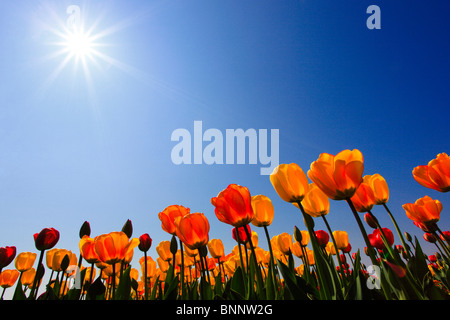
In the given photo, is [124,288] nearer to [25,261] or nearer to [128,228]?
[128,228]

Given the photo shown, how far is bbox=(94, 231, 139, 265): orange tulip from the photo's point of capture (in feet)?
7.36

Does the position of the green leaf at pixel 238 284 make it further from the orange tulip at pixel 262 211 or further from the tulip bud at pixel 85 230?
the tulip bud at pixel 85 230

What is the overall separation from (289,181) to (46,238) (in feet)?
7.61

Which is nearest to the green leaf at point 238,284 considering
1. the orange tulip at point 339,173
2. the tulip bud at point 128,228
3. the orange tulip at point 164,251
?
the orange tulip at point 339,173

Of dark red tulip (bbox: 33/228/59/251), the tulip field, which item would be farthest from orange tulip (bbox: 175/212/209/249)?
dark red tulip (bbox: 33/228/59/251)

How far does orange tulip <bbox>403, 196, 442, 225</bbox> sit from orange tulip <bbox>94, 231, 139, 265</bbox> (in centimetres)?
310

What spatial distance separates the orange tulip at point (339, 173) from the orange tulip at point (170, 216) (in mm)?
1428

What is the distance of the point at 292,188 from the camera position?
1900mm

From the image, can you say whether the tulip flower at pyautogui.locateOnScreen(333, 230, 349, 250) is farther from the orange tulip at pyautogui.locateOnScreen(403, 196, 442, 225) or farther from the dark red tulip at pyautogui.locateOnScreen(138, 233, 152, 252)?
the dark red tulip at pyautogui.locateOnScreen(138, 233, 152, 252)

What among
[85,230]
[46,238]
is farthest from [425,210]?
[46,238]
